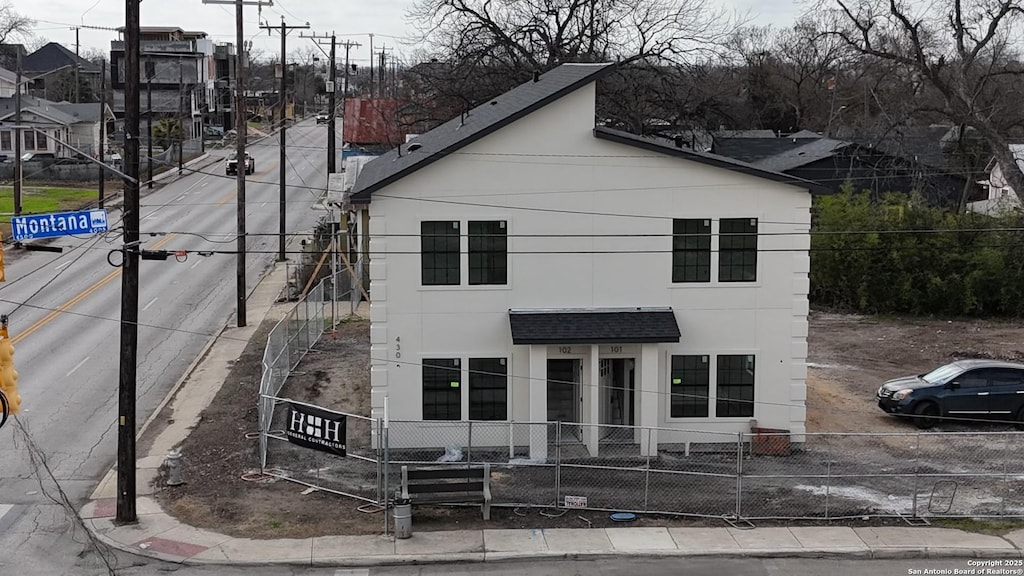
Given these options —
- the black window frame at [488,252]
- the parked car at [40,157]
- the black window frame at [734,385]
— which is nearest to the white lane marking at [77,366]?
the black window frame at [488,252]

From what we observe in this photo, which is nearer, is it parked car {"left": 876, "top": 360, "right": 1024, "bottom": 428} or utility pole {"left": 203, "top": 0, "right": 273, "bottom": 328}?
parked car {"left": 876, "top": 360, "right": 1024, "bottom": 428}

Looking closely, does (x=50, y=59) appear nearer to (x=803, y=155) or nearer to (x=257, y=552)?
(x=803, y=155)

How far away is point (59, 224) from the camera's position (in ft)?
59.7

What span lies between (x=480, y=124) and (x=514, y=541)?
34.9ft

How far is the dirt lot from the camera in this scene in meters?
19.5

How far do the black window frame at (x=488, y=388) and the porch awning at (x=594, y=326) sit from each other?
1.07 metres

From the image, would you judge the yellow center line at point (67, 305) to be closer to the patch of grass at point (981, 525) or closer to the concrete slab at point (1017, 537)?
the patch of grass at point (981, 525)

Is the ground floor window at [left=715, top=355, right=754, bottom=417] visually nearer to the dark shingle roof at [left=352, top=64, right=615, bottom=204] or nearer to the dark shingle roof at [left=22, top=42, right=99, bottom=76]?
the dark shingle roof at [left=352, top=64, right=615, bottom=204]

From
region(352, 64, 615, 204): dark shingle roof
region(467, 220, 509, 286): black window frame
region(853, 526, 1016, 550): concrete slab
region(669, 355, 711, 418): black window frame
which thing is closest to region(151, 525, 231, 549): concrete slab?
region(352, 64, 615, 204): dark shingle roof

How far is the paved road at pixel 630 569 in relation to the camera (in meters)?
17.2

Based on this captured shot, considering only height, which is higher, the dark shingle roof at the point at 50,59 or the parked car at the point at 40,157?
the dark shingle roof at the point at 50,59

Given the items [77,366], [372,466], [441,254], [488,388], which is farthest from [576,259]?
[77,366]

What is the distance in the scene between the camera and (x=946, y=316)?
41.8 meters

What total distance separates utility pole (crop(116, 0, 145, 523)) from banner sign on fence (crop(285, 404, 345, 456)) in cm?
300
